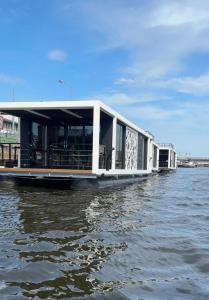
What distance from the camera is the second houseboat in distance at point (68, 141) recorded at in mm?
18406

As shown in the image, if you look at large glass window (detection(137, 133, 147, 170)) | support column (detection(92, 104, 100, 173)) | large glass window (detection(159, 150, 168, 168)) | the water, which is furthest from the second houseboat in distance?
large glass window (detection(159, 150, 168, 168))

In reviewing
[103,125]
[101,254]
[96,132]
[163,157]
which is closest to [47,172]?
[96,132]

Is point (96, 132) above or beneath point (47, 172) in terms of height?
above

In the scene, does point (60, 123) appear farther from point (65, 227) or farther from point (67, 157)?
point (65, 227)

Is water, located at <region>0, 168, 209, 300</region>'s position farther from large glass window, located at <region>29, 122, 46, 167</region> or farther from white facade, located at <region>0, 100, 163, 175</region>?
large glass window, located at <region>29, 122, 46, 167</region>

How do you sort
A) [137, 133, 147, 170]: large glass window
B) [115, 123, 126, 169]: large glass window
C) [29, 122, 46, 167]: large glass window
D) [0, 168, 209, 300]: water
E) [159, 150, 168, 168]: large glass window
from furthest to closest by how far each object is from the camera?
1. [159, 150, 168, 168]: large glass window
2. [137, 133, 147, 170]: large glass window
3. [115, 123, 126, 169]: large glass window
4. [29, 122, 46, 167]: large glass window
5. [0, 168, 209, 300]: water

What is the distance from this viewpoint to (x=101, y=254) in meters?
6.34

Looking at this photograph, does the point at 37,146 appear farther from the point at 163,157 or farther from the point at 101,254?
the point at 163,157

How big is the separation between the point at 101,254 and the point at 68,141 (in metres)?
17.3

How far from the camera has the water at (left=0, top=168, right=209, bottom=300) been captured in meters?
4.75

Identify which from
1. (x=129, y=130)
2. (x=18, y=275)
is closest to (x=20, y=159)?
(x=129, y=130)

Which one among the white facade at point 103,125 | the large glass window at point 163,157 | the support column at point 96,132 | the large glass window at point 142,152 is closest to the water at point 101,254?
the support column at point 96,132

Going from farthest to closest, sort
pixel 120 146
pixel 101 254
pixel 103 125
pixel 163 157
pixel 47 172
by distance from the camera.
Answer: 1. pixel 163 157
2. pixel 120 146
3. pixel 103 125
4. pixel 47 172
5. pixel 101 254

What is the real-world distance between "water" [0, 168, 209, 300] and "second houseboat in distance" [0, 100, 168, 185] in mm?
7777
